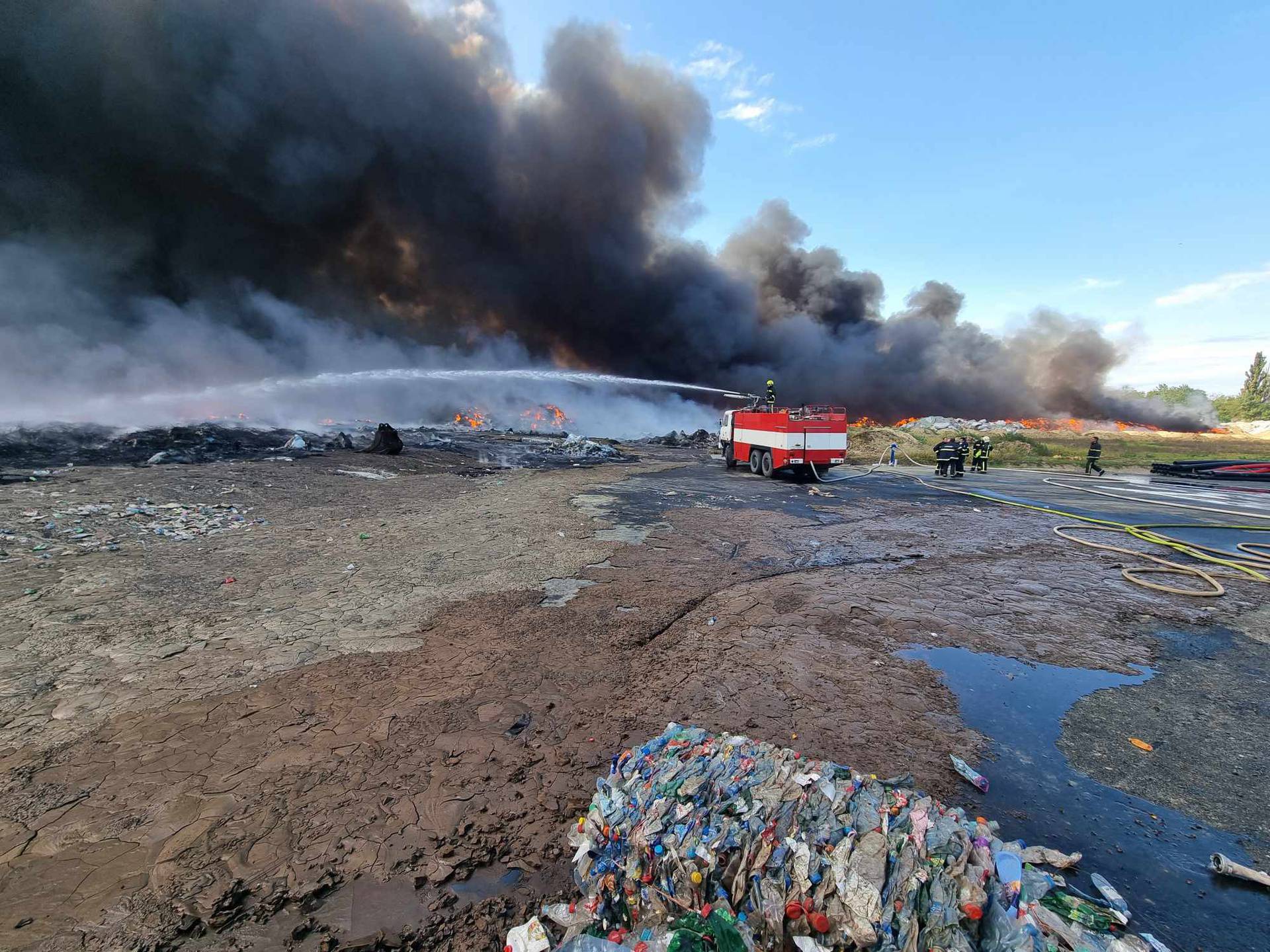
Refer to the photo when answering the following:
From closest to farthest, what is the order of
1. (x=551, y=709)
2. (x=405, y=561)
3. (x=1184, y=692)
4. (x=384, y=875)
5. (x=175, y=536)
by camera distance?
1. (x=384, y=875)
2. (x=551, y=709)
3. (x=1184, y=692)
4. (x=405, y=561)
5. (x=175, y=536)

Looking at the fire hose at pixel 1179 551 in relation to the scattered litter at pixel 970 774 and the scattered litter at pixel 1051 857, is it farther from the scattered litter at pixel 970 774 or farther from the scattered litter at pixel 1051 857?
the scattered litter at pixel 1051 857

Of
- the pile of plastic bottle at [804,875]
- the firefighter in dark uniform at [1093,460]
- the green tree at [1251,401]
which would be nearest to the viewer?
the pile of plastic bottle at [804,875]

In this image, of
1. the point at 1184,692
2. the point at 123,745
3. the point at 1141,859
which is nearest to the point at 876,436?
the point at 1184,692

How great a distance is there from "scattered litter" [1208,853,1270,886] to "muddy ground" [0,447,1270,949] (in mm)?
405

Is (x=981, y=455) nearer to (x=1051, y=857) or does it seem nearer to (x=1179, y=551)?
(x=1179, y=551)

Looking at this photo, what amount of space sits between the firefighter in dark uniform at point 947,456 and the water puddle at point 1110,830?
15.2 m

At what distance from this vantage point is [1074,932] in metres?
1.85

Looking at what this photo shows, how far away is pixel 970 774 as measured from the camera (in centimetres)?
298

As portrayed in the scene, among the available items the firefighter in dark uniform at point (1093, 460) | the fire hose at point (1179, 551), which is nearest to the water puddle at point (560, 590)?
the fire hose at point (1179, 551)

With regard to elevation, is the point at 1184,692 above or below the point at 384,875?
above

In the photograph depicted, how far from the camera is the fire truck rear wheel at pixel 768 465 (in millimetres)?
15578

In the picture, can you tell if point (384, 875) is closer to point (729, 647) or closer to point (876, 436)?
point (729, 647)

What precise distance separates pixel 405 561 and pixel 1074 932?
670cm

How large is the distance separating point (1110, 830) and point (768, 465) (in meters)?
13.5
